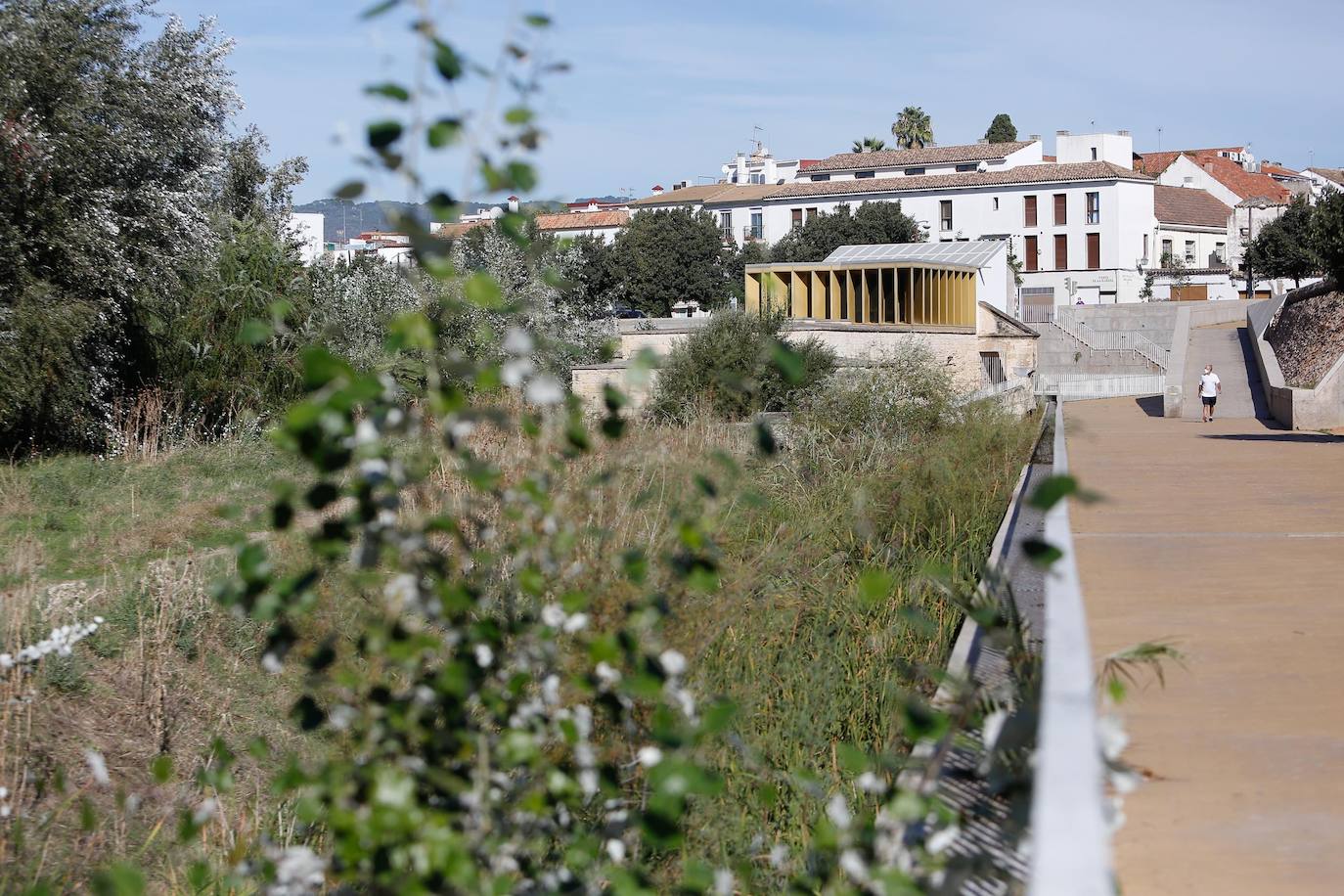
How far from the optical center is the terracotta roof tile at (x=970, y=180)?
68.3m

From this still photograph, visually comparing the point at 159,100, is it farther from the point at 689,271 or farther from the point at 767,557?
the point at 689,271

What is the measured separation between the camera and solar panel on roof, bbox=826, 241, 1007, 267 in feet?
133

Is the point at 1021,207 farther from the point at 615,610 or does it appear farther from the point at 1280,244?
the point at 615,610

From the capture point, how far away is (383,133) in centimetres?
236

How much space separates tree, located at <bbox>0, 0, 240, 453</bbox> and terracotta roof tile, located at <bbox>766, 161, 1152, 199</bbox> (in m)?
56.7

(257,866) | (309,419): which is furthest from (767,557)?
(309,419)

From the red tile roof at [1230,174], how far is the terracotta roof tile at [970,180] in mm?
18736

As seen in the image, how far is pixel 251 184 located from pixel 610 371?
36.4 ft

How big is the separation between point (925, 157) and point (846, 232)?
1146 cm

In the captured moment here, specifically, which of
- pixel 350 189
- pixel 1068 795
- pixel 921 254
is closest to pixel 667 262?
pixel 921 254

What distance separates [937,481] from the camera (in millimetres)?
11070

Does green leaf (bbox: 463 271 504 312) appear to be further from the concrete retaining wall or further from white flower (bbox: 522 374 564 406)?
the concrete retaining wall

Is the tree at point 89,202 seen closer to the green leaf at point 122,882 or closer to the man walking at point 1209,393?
the green leaf at point 122,882

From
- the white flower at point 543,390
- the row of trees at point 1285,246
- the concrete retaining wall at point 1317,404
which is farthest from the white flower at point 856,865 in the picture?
the row of trees at point 1285,246
